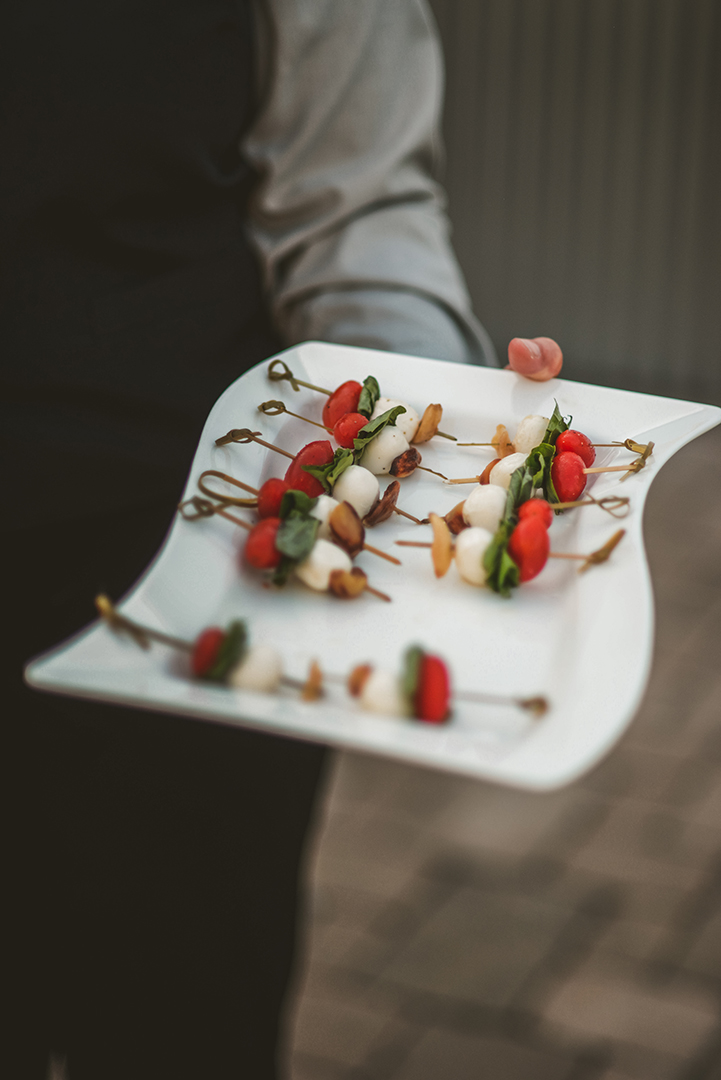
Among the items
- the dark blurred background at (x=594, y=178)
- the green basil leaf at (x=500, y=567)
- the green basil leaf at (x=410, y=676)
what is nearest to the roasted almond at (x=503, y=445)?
the green basil leaf at (x=500, y=567)

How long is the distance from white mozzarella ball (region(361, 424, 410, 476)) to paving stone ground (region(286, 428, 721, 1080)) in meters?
0.75

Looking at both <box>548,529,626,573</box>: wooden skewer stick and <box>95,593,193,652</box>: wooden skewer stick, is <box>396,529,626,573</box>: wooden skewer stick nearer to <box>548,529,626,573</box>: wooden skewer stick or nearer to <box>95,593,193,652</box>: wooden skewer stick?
<box>548,529,626,573</box>: wooden skewer stick

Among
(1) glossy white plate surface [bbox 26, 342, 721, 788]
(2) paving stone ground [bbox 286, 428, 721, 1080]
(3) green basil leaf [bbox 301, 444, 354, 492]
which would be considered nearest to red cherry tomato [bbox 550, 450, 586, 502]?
(1) glossy white plate surface [bbox 26, 342, 721, 788]

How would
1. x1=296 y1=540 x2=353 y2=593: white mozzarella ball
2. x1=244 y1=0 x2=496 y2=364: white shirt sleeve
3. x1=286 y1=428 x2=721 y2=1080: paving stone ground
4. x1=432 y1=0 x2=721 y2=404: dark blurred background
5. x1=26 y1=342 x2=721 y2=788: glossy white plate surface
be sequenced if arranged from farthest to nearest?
x1=432 y1=0 x2=721 y2=404: dark blurred background
x1=286 y1=428 x2=721 y2=1080: paving stone ground
x1=244 y1=0 x2=496 y2=364: white shirt sleeve
x1=296 y1=540 x2=353 y2=593: white mozzarella ball
x1=26 y1=342 x2=721 y2=788: glossy white plate surface

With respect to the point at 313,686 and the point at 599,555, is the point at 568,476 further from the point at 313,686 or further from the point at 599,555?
the point at 313,686

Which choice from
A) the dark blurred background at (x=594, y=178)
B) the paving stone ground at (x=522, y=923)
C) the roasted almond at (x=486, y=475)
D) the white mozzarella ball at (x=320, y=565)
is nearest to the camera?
the white mozzarella ball at (x=320, y=565)

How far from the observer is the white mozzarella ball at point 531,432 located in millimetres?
553

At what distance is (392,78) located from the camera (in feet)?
2.35

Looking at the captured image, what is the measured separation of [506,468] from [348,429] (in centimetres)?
10

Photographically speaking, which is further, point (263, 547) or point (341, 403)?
point (341, 403)

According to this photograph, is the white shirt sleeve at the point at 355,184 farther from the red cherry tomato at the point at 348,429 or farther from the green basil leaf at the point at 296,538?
the green basil leaf at the point at 296,538

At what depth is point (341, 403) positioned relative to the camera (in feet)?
1.90

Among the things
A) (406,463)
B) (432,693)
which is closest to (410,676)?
(432,693)

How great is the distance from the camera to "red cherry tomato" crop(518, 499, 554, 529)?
0.48 metres
